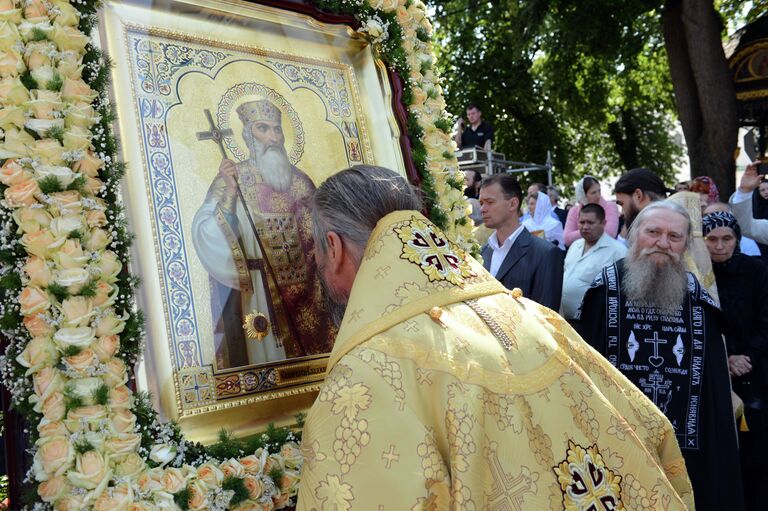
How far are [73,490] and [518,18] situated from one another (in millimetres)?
13572

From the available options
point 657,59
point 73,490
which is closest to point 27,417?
point 73,490

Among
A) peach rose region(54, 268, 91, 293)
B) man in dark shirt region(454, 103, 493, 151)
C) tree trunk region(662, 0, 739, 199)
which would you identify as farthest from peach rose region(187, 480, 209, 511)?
tree trunk region(662, 0, 739, 199)

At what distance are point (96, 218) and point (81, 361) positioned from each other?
38cm

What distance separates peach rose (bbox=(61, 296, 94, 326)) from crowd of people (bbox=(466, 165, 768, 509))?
10.6ft

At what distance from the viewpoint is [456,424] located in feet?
6.28

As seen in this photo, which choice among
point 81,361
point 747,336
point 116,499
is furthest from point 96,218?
point 747,336

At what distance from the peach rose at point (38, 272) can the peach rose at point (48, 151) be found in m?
0.26

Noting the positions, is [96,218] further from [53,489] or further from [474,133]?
[474,133]

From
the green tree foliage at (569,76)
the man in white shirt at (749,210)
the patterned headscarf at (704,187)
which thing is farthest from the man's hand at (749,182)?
the green tree foliage at (569,76)

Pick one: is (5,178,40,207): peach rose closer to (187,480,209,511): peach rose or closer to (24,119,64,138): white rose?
(24,119,64,138): white rose

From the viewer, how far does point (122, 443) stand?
2.02 metres

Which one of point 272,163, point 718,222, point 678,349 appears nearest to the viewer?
point 272,163

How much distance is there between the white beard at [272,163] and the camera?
2.72 metres

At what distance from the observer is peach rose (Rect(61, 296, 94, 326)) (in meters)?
2.03
